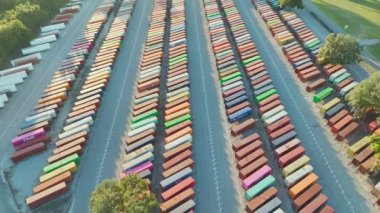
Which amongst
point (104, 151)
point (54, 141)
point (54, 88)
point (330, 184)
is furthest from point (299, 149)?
point (54, 88)

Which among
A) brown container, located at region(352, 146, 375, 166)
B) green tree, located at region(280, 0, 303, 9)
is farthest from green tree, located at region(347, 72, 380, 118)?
green tree, located at region(280, 0, 303, 9)

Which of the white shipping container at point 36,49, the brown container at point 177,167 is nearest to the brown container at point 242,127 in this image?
the brown container at point 177,167

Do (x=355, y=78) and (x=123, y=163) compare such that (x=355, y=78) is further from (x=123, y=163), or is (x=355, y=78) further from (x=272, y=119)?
(x=123, y=163)

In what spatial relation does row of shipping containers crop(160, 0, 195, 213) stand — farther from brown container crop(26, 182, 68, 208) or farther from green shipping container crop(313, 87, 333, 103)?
green shipping container crop(313, 87, 333, 103)

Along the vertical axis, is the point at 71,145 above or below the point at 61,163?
above

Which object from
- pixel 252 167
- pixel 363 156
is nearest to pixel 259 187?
pixel 252 167

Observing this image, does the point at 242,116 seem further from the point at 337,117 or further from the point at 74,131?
the point at 74,131
